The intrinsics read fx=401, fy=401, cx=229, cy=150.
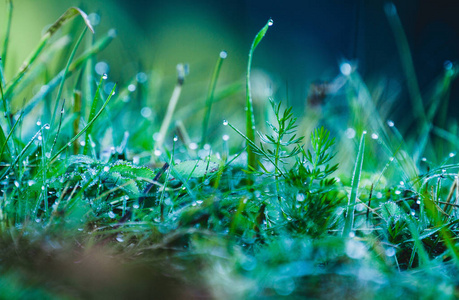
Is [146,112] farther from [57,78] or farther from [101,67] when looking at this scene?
[101,67]

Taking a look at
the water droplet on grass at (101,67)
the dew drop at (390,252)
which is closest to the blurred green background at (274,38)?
the water droplet on grass at (101,67)

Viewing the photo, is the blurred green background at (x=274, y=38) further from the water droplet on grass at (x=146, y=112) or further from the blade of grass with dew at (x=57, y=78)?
the blade of grass with dew at (x=57, y=78)

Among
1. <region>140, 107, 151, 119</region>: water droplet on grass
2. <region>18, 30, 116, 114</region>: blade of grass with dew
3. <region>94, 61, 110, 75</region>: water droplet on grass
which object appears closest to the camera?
<region>18, 30, 116, 114</region>: blade of grass with dew

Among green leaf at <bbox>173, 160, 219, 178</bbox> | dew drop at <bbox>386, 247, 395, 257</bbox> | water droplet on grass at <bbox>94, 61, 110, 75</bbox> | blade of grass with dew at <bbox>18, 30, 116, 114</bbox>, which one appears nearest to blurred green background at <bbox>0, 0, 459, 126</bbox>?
water droplet on grass at <bbox>94, 61, 110, 75</bbox>

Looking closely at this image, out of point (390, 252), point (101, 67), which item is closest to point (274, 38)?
point (101, 67)

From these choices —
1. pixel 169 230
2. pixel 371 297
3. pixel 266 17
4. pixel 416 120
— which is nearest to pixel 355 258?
pixel 371 297

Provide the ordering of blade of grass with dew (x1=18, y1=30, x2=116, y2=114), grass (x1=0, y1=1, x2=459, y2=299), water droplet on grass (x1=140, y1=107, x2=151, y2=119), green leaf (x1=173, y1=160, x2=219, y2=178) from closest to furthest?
1. grass (x1=0, y1=1, x2=459, y2=299)
2. green leaf (x1=173, y1=160, x2=219, y2=178)
3. blade of grass with dew (x1=18, y1=30, x2=116, y2=114)
4. water droplet on grass (x1=140, y1=107, x2=151, y2=119)

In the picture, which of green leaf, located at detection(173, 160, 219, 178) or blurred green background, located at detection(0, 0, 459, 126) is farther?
blurred green background, located at detection(0, 0, 459, 126)

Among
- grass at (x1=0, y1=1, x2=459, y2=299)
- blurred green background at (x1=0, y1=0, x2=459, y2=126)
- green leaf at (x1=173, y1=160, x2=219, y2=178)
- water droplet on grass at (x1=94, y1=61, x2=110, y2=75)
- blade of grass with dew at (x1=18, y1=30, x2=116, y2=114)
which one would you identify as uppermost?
blurred green background at (x1=0, y1=0, x2=459, y2=126)

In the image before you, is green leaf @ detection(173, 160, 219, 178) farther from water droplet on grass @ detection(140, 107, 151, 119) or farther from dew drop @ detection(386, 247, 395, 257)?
water droplet on grass @ detection(140, 107, 151, 119)

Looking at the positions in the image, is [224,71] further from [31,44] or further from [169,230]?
[169,230]
